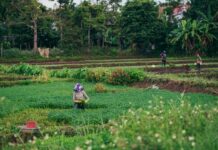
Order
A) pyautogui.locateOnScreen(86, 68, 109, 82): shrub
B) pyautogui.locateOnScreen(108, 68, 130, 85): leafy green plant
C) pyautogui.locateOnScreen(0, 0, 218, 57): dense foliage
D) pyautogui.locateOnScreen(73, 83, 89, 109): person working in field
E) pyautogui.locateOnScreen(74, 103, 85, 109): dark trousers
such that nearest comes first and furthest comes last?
pyautogui.locateOnScreen(73, 83, 89, 109): person working in field
pyautogui.locateOnScreen(74, 103, 85, 109): dark trousers
pyautogui.locateOnScreen(108, 68, 130, 85): leafy green plant
pyautogui.locateOnScreen(86, 68, 109, 82): shrub
pyautogui.locateOnScreen(0, 0, 218, 57): dense foliage

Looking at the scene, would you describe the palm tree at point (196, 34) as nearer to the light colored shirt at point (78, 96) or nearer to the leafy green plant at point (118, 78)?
the leafy green plant at point (118, 78)

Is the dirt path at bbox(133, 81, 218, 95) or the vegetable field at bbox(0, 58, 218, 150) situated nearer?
the vegetable field at bbox(0, 58, 218, 150)

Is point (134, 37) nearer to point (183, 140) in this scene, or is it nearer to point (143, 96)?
point (143, 96)

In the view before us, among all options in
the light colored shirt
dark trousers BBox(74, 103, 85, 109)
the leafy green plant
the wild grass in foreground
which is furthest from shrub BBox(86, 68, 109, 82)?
the wild grass in foreground

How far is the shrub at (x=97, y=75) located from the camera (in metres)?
34.3

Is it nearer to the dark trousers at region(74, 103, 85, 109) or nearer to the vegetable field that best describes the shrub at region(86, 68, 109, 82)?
the vegetable field

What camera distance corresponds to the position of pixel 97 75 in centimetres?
3472

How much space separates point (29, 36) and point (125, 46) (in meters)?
15.2

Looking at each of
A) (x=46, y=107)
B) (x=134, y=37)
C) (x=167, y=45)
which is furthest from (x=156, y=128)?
(x=167, y=45)

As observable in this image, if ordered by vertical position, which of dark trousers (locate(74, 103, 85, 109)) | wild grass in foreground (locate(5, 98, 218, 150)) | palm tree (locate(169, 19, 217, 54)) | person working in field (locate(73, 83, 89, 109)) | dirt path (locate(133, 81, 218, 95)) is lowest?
dirt path (locate(133, 81, 218, 95))

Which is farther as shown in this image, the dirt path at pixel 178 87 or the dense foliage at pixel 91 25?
the dense foliage at pixel 91 25

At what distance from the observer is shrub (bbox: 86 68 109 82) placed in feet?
113

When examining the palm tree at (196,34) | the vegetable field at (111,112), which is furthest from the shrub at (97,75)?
the palm tree at (196,34)

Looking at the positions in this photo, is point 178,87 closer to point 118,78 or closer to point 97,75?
point 118,78
